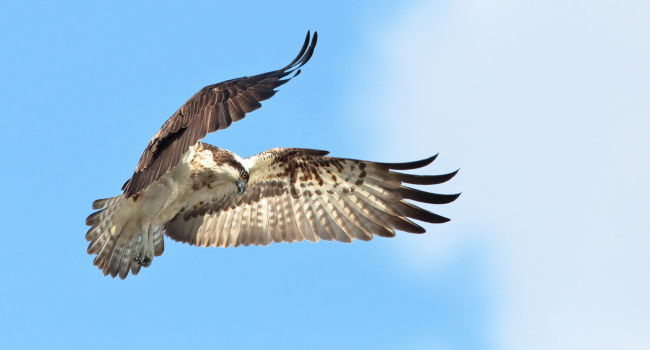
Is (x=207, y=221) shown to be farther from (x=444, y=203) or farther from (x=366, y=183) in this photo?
(x=444, y=203)

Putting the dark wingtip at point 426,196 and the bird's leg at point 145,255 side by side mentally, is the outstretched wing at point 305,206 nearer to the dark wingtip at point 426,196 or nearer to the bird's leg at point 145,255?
the dark wingtip at point 426,196

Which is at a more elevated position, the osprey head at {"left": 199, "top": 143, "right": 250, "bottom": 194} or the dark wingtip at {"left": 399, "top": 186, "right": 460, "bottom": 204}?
the osprey head at {"left": 199, "top": 143, "right": 250, "bottom": 194}

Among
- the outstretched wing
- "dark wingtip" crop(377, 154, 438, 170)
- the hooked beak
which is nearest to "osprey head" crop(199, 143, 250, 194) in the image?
the hooked beak

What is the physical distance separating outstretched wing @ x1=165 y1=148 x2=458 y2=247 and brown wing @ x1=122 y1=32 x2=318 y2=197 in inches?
66.1

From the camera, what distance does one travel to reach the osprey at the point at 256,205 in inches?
422

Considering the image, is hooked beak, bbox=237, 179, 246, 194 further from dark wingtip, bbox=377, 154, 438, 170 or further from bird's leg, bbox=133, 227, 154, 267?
dark wingtip, bbox=377, 154, 438, 170

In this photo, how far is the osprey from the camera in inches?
422

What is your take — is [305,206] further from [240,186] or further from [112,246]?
[112,246]

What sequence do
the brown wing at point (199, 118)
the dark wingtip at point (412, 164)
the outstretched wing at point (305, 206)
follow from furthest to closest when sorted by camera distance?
the outstretched wing at point (305, 206) → the dark wingtip at point (412, 164) → the brown wing at point (199, 118)

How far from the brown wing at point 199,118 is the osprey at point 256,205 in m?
0.85

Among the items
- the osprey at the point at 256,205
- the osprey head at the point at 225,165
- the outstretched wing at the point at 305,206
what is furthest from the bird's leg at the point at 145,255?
the osprey head at the point at 225,165

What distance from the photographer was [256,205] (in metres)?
11.5

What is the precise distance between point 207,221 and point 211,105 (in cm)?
268

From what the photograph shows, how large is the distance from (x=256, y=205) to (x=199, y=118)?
2623 millimetres
